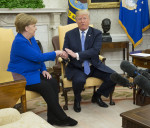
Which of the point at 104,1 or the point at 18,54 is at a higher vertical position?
the point at 104,1

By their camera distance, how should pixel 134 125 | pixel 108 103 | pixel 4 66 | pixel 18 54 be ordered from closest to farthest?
1. pixel 134 125
2. pixel 18 54
3. pixel 4 66
4. pixel 108 103

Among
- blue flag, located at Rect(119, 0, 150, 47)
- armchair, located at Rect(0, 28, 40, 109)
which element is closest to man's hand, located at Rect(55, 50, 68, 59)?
armchair, located at Rect(0, 28, 40, 109)

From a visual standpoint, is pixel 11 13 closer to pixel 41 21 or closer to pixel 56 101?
pixel 41 21

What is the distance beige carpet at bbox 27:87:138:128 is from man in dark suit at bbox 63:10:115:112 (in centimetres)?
15

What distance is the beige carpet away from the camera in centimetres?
308

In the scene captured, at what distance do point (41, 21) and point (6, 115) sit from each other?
4.27 metres

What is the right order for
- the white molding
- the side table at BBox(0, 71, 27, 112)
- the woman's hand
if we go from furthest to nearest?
the white molding → the woman's hand → the side table at BBox(0, 71, 27, 112)

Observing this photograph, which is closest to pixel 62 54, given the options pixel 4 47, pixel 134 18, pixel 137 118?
pixel 4 47

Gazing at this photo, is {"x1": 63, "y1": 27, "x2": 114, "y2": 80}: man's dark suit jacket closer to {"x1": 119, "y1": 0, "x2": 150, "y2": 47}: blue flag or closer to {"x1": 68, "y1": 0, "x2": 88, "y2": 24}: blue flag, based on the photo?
{"x1": 68, "y1": 0, "x2": 88, "y2": 24}: blue flag

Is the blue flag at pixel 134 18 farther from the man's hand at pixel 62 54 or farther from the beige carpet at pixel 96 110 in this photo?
the man's hand at pixel 62 54

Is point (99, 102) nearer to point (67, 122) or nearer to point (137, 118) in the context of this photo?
point (67, 122)

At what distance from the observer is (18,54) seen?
9.52ft

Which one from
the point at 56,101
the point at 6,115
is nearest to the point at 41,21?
the point at 56,101

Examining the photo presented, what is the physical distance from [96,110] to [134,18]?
3.03 metres
